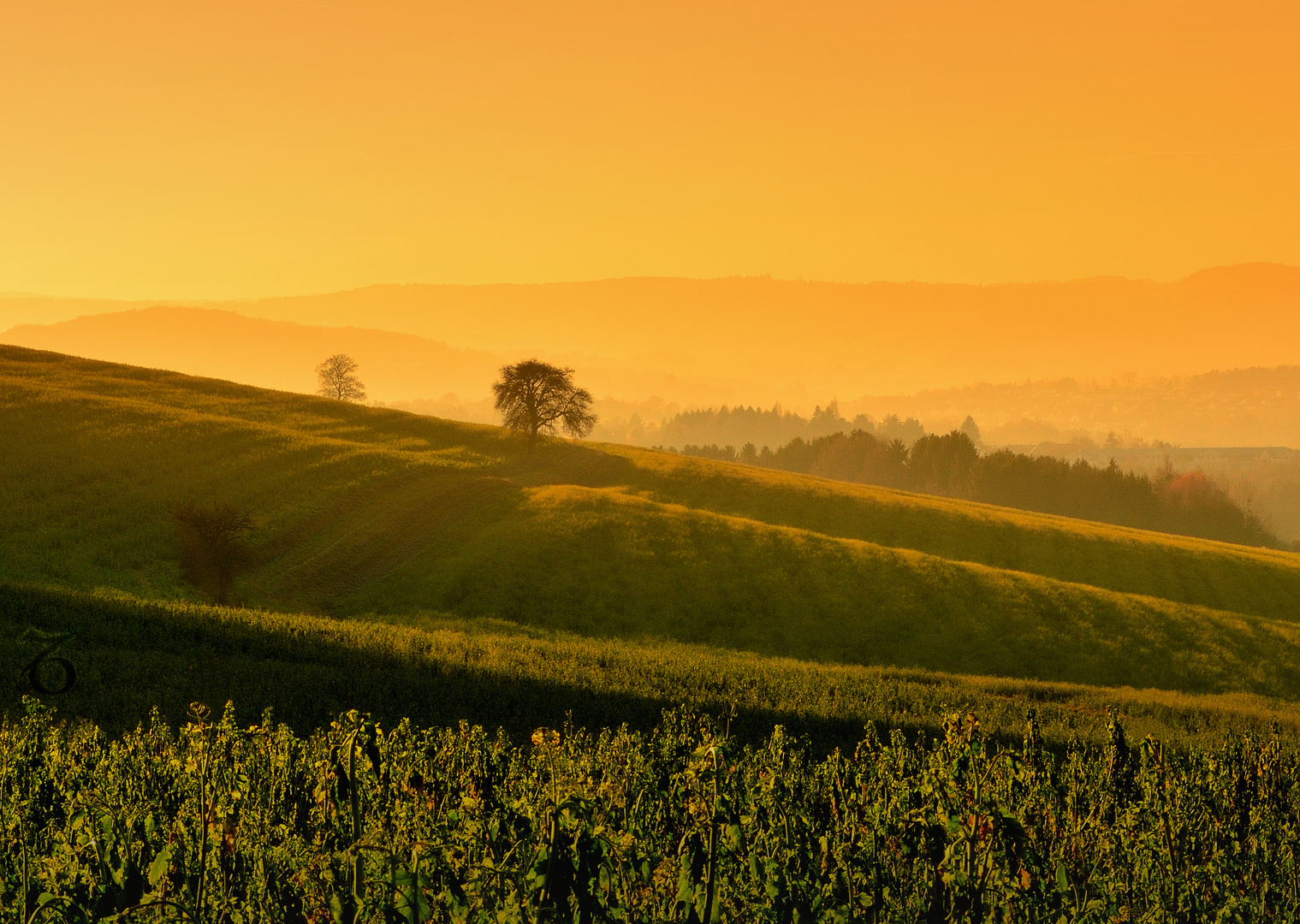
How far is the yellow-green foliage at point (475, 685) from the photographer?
66.7ft

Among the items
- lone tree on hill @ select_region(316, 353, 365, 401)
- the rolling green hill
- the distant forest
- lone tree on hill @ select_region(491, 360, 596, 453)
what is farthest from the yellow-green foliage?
the distant forest

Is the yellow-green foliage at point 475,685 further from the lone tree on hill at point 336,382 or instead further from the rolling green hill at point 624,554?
the lone tree on hill at point 336,382

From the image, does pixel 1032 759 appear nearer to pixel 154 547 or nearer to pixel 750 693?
pixel 750 693

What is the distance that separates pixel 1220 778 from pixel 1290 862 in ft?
8.41

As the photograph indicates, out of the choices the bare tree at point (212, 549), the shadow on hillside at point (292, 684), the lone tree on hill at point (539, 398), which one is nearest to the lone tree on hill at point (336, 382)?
the lone tree on hill at point (539, 398)

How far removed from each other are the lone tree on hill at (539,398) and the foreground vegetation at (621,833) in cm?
6895

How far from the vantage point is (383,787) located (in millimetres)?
11094

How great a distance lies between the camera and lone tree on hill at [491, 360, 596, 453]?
81688 mm

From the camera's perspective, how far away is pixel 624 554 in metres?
55.5

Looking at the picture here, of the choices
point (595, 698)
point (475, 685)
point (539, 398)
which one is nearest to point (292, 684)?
point (475, 685)

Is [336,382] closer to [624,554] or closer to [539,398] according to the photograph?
[539,398]

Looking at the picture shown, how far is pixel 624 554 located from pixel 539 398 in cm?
3082

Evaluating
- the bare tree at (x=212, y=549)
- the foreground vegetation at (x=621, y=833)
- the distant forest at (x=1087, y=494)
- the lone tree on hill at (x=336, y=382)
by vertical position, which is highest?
the lone tree on hill at (x=336, y=382)

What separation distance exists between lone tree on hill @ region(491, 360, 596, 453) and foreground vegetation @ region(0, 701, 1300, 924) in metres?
69.0
